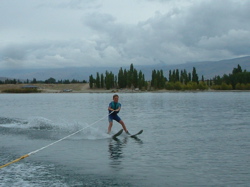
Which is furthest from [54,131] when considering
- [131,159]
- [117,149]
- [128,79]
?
[128,79]

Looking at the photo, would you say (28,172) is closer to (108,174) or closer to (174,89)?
(108,174)

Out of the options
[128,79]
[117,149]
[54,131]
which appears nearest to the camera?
[117,149]

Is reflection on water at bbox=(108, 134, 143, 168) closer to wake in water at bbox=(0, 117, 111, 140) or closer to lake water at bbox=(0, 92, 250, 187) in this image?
lake water at bbox=(0, 92, 250, 187)

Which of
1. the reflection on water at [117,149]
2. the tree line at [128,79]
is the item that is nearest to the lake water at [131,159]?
the reflection on water at [117,149]

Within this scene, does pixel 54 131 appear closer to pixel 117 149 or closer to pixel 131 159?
pixel 117 149

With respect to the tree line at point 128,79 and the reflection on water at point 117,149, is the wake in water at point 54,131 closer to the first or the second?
the reflection on water at point 117,149

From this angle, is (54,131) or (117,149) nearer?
(117,149)

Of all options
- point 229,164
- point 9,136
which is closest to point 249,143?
point 229,164

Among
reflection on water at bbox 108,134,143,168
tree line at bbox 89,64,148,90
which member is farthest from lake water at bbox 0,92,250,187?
tree line at bbox 89,64,148,90

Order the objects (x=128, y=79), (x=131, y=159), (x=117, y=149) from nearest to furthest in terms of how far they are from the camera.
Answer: (x=131, y=159), (x=117, y=149), (x=128, y=79)

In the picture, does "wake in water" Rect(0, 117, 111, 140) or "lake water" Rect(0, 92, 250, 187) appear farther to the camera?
"wake in water" Rect(0, 117, 111, 140)

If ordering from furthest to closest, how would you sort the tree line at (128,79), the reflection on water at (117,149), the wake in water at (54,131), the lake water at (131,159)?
the tree line at (128,79) → the wake in water at (54,131) → the reflection on water at (117,149) → the lake water at (131,159)

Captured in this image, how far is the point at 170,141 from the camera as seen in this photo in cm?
1998

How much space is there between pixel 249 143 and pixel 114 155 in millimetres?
6978
